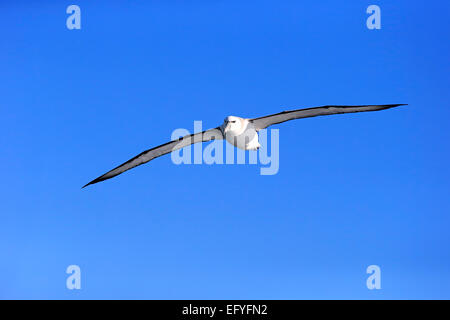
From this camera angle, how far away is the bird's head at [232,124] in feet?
41.9

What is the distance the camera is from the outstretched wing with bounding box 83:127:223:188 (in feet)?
46.5

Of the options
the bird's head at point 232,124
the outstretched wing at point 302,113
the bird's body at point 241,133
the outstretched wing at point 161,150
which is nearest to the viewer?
the bird's head at point 232,124

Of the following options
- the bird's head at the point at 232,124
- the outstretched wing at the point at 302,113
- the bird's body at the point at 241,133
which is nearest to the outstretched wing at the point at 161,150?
the bird's body at the point at 241,133

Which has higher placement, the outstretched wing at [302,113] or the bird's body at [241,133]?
the outstretched wing at [302,113]

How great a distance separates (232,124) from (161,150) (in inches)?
128

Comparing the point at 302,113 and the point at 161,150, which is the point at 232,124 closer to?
the point at 302,113

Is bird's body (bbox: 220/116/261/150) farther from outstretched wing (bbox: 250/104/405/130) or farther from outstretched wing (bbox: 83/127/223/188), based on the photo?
outstretched wing (bbox: 83/127/223/188)

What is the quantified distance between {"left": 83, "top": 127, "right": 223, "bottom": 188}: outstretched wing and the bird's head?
0.92m

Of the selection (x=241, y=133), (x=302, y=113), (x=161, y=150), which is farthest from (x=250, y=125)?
(x=161, y=150)

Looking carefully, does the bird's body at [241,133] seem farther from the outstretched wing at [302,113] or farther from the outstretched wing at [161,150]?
the outstretched wing at [161,150]

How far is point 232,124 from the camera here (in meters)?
12.8

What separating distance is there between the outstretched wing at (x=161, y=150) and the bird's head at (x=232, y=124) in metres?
0.92
